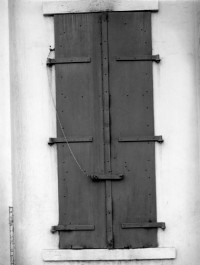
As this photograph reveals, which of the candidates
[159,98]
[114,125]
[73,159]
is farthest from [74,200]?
[159,98]

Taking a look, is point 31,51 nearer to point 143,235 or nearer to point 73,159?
point 73,159

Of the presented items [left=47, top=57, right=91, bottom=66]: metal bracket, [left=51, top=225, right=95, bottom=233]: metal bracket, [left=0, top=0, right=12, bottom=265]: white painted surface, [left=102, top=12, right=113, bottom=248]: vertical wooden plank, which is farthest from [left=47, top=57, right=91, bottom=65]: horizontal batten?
[left=51, top=225, right=95, bottom=233]: metal bracket

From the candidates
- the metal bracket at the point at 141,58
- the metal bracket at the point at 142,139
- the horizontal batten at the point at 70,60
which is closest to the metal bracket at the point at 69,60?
the horizontal batten at the point at 70,60

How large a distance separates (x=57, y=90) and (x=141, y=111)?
100 cm

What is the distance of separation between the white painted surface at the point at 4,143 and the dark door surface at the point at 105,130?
59 centimetres

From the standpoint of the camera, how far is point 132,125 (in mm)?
7508

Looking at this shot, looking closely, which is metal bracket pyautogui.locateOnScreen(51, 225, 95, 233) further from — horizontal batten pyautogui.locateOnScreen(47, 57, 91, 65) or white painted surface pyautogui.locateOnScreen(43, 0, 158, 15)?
white painted surface pyautogui.locateOnScreen(43, 0, 158, 15)

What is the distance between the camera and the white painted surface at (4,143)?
7301 mm

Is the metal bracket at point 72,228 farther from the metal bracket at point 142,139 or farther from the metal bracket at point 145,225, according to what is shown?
the metal bracket at point 142,139

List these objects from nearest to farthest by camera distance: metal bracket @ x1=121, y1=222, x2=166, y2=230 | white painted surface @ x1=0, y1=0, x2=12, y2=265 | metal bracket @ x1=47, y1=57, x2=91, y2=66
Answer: white painted surface @ x1=0, y1=0, x2=12, y2=265 → metal bracket @ x1=121, y1=222, x2=166, y2=230 → metal bracket @ x1=47, y1=57, x2=91, y2=66

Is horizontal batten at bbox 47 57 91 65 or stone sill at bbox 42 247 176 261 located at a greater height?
horizontal batten at bbox 47 57 91 65

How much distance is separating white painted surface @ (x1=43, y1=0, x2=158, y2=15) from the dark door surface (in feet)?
0.23

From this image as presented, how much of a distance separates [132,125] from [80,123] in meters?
0.60

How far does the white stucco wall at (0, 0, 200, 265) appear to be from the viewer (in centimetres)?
746
